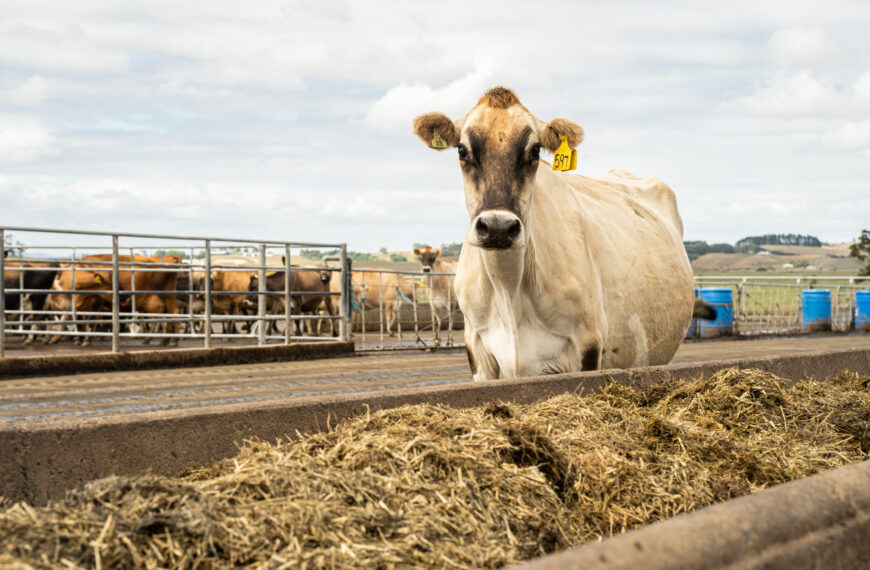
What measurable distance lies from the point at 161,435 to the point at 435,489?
1101 millimetres

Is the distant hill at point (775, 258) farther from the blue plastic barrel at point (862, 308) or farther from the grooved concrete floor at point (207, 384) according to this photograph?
the grooved concrete floor at point (207, 384)

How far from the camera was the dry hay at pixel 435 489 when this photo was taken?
2.03 metres

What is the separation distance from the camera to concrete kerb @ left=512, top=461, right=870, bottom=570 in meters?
1.59

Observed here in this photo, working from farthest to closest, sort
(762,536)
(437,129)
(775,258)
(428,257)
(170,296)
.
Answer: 1. (775,258)
2. (428,257)
3. (170,296)
4. (437,129)
5. (762,536)

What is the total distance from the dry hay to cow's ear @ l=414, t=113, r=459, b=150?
7.24 feet

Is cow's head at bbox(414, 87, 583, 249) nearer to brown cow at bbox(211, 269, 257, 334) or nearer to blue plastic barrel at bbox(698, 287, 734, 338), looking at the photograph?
brown cow at bbox(211, 269, 257, 334)

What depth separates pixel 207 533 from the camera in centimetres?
205

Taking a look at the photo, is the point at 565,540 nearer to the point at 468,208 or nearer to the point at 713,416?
the point at 713,416

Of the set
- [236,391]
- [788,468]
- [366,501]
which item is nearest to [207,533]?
[366,501]

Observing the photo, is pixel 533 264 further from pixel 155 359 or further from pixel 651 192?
pixel 155 359

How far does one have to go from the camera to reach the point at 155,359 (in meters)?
10.8

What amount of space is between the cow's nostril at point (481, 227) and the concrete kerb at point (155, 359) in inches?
288

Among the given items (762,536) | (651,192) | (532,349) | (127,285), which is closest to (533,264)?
(532,349)

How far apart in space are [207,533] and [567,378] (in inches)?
99.7
